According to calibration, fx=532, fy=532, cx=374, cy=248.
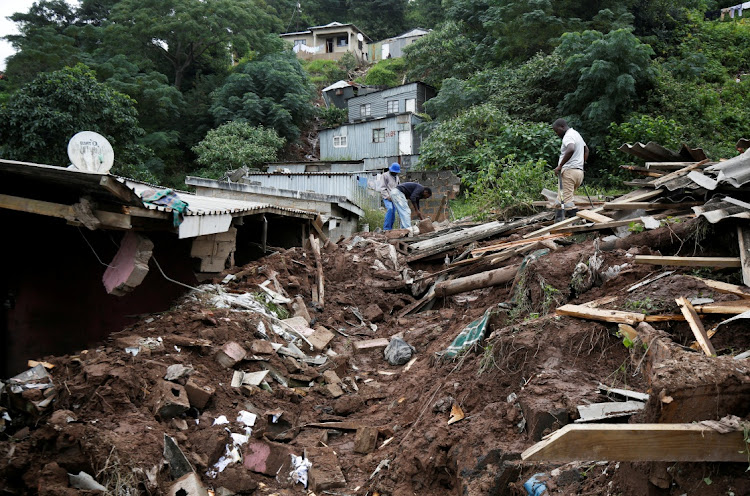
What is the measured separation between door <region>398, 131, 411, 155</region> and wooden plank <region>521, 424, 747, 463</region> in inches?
1129

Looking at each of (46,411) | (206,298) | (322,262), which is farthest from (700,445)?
(322,262)

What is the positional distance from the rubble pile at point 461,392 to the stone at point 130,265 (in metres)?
0.54

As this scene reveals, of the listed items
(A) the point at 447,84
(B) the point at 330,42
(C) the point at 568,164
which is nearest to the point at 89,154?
(C) the point at 568,164

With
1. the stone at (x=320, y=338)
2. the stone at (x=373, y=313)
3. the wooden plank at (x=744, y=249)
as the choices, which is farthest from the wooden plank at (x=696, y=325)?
the stone at (x=373, y=313)

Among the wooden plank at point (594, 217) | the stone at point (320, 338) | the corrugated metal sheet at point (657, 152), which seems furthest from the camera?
the corrugated metal sheet at point (657, 152)

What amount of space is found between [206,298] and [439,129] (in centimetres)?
1603

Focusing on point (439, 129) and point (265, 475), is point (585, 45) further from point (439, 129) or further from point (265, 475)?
point (265, 475)

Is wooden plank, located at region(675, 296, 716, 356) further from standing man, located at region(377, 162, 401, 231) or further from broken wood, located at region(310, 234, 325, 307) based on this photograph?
standing man, located at region(377, 162, 401, 231)

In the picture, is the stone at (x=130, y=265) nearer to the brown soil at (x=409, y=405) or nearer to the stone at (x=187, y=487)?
the brown soil at (x=409, y=405)

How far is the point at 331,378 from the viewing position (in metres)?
6.65

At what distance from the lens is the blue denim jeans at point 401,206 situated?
1343cm

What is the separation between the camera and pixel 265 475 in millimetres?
4828

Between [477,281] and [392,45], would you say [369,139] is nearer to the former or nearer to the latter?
[392,45]

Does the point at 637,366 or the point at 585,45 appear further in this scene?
the point at 585,45
